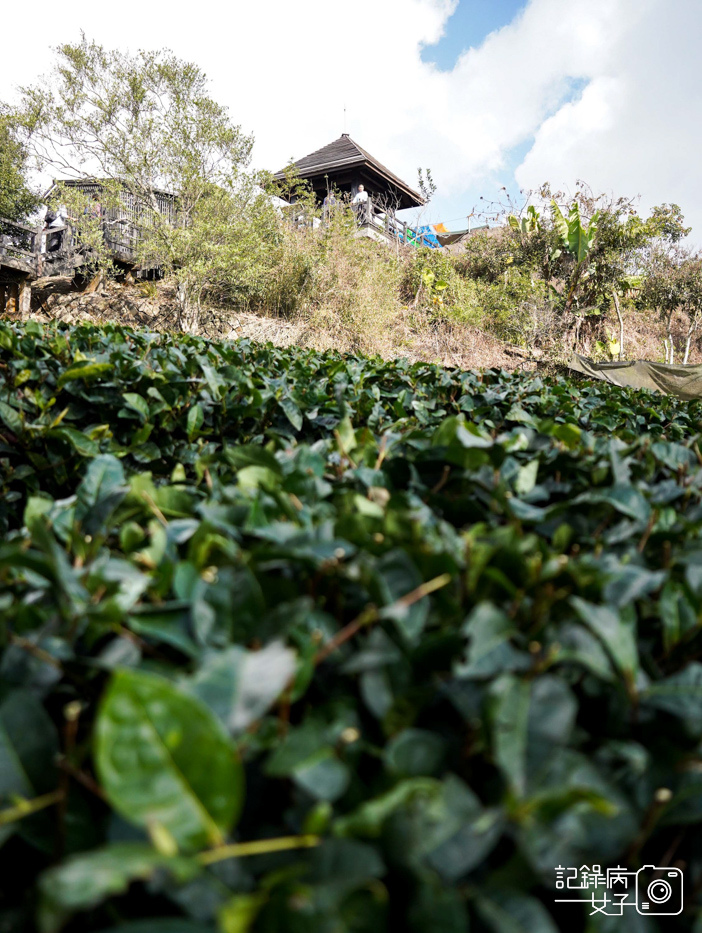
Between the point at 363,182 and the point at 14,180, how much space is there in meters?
11.2

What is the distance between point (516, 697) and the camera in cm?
46

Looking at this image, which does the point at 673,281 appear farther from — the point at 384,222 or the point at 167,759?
→ the point at 167,759

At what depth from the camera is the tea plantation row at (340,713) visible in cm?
40

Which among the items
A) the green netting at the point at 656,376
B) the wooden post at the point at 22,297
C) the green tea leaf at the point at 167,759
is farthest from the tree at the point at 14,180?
the green tea leaf at the point at 167,759

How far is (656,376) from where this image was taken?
10.7m

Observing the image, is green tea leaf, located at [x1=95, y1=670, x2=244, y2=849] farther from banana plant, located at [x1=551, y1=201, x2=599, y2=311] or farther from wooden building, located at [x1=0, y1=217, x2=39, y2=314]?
banana plant, located at [x1=551, y1=201, x2=599, y2=311]

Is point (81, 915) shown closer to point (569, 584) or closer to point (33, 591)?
point (33, 591)

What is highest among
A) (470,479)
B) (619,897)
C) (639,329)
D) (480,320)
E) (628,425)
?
(639,329)

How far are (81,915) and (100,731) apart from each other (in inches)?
7.3

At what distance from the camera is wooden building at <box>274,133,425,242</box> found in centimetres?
1691

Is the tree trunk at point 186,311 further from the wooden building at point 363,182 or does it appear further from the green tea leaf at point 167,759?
the green tea leaf at point 167,759

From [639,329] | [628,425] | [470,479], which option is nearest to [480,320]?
[639,329]

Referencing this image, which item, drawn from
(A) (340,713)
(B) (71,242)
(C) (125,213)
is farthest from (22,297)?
(A) (340,713)

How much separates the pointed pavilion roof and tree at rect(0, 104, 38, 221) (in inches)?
325
